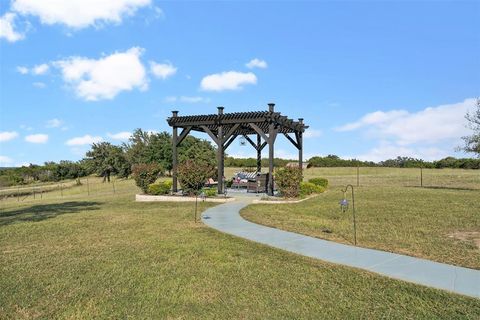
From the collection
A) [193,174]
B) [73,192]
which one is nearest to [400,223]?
[193,174]

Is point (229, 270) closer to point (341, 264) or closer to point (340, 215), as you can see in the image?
point (341, 264)

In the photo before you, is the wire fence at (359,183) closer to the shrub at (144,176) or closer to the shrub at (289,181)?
the shrub at (144,176)

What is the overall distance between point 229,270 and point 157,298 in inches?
53.4

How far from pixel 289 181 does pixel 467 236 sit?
7.97 m

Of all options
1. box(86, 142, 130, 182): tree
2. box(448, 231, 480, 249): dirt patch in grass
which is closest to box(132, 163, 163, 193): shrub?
box(448, 231, 480, 249): dirt patch in grass

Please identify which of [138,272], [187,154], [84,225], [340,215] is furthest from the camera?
[187,154]

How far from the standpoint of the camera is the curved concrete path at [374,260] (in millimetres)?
4827

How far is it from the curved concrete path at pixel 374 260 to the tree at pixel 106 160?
152 ft

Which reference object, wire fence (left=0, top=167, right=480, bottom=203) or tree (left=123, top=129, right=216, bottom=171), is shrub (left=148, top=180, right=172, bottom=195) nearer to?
wire fence (left=0, top=167, right=480, bottom=203)

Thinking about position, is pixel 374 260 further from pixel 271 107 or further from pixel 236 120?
pixel 236 120

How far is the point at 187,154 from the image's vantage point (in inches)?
1759

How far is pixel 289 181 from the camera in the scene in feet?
50.1

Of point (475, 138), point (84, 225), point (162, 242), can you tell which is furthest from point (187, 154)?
point (162, 242)

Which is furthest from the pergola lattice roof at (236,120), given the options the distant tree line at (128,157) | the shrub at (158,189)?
the distant tree line at (128,157)
